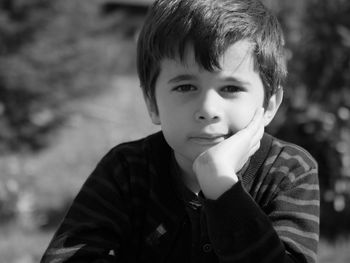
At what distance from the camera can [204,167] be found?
169 cm

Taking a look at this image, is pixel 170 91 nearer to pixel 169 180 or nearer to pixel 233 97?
pixel 233 97

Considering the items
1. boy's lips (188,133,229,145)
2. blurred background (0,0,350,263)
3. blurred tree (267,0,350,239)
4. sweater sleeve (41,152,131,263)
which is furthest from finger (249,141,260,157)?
blurred tree (267,0,350,239)

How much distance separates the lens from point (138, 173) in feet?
6.42

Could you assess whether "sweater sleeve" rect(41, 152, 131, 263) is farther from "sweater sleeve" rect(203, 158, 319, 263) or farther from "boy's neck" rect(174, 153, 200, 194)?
"sweater sleeve" rect(203, 158, 319, 263)

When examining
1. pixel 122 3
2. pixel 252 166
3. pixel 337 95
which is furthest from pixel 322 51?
pixel 122 3

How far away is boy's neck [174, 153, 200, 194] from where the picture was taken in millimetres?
1945

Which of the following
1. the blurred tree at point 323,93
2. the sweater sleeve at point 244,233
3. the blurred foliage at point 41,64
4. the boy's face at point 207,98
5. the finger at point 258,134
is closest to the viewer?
the sweater sleeve at point 244,233

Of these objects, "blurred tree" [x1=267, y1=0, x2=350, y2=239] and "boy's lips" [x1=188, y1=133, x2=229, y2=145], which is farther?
"blurred tree" [x1=267, y1=0, x2=350, y2=239]

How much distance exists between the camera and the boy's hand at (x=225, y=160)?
1.65 m

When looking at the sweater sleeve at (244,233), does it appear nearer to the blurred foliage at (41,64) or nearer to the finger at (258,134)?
the finger at (258,134)

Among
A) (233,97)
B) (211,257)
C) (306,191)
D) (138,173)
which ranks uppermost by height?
(233,97)

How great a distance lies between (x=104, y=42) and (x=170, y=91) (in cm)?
596

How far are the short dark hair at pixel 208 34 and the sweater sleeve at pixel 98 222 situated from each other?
0.90 feet

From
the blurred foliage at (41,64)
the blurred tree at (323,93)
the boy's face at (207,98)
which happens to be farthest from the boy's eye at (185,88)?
the blurred foliage at (41,64)
